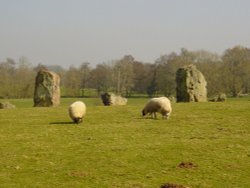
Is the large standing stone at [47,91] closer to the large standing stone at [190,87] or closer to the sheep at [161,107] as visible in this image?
the large standing stone at [190,87]

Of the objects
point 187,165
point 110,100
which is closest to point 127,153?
point 187,165

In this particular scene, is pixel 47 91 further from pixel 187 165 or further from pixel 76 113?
pixel 187 165

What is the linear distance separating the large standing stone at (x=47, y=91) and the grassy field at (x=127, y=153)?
Result: 61.1ft

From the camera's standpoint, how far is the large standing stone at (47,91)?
45.0 meters

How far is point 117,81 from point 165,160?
102 m

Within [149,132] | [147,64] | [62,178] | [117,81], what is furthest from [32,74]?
[62,178]

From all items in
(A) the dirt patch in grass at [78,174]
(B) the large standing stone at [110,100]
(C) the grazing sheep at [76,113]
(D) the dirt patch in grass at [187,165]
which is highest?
(B) the large standing stone at [110,100]

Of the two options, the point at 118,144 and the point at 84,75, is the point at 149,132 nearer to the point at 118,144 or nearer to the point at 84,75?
the point at 118,144

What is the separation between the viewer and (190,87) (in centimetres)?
4412

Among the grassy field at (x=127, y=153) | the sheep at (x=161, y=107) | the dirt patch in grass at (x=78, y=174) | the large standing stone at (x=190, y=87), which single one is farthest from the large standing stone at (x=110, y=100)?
the dirt patch in grass at (x=78, y=174)

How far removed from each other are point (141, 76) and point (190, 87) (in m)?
79.5

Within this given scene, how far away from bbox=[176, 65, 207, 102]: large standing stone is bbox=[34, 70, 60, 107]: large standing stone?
12903 millimetres

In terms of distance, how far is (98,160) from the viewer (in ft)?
51.9

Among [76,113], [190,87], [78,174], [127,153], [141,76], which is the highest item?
[141,76]
